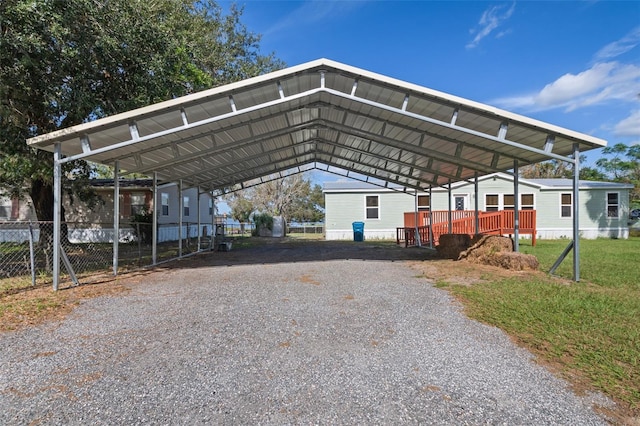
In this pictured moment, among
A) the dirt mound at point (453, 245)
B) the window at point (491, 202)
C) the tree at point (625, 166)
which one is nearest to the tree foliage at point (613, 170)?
the tree at point (625, 166)

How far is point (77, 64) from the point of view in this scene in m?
8.53

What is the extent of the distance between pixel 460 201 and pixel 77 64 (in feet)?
59.7

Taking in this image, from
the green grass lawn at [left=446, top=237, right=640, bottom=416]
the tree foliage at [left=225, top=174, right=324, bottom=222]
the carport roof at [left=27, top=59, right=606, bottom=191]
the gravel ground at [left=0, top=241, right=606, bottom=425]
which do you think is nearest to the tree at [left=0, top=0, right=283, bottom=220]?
the carport roof at [left=27, top=59, right=606, bottom=191]

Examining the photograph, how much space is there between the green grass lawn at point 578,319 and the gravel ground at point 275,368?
0.31m

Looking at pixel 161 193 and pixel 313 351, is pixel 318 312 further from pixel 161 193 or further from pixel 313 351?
pixel 161 193

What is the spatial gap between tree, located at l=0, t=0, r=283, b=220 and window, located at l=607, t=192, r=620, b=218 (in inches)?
857

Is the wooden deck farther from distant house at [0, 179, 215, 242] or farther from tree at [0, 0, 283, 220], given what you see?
tree at [0, 0, 283, 220]

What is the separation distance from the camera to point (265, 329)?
14.5 ft

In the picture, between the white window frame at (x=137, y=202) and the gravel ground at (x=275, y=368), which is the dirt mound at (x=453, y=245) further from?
the white window frame at (x=137, y=202)

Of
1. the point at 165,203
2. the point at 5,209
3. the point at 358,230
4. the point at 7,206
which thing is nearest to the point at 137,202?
the point at 165,203

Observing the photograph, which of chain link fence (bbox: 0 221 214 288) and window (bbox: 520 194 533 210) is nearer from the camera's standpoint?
chain link fence (bbox: 0 221 214 288)

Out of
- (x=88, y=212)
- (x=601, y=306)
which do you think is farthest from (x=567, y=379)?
(x=88, y=212)

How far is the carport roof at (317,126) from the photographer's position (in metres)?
7.10

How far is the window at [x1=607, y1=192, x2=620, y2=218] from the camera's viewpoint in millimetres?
19734
